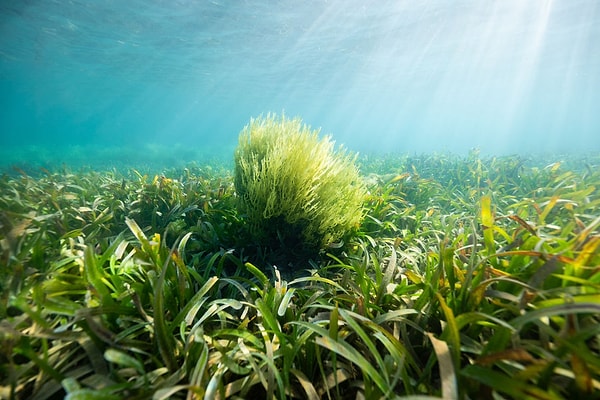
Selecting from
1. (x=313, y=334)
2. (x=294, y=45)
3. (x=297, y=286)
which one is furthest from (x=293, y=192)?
(x=294, y=45)

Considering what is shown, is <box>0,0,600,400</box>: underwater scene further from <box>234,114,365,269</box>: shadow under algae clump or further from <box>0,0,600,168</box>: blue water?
<box>0,0,600,168</box>: blue water

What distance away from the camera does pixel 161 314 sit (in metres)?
1.32

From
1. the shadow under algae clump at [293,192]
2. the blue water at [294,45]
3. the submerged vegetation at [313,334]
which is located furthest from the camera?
the blue water at [294,45]

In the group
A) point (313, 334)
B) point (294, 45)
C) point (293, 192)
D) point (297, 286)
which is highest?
point (294, 45)

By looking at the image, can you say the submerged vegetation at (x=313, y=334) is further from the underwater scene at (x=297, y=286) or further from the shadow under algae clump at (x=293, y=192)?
the shadow under algae clump at (x=293, y=192)

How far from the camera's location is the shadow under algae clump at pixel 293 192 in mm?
2537

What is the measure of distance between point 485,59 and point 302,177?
3634 cm

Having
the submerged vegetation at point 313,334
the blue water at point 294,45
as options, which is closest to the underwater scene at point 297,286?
the submerged vegetation at point 313,334

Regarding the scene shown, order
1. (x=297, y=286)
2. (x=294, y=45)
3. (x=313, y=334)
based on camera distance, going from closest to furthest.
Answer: (x=313, y=334) → (x=297, y=286) → (x=294, y=45)

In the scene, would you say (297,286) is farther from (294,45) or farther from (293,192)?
(294,45)

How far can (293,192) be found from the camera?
255cm

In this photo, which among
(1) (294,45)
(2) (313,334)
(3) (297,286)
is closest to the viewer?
(2) (313,334)

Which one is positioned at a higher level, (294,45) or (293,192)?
(294,45)

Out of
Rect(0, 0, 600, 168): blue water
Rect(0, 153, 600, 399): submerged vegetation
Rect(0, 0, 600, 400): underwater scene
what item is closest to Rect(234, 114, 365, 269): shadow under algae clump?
Rect(0, 0, 600, 400): underwater scene
